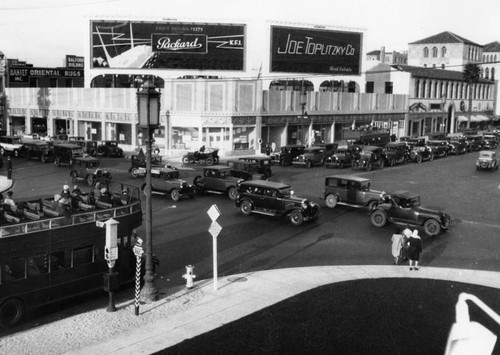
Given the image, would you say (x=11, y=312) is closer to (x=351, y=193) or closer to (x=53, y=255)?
(x=53, y=255)

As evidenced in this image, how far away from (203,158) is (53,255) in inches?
1219

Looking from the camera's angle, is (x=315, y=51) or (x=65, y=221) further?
(x=315, y=51)

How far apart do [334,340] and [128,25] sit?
180ft

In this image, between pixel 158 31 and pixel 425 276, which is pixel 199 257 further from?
pixel 158 31

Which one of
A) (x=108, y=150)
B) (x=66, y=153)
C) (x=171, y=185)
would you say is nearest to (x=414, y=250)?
(x=171, y=185)

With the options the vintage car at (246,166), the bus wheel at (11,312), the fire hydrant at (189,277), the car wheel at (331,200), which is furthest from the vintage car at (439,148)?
the bus wheel at (11,312)

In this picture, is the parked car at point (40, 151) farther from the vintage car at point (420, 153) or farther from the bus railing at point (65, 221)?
the bus railing at point (65, 221)

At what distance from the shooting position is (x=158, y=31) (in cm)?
6134

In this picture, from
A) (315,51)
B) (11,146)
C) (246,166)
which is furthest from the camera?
(315,51)

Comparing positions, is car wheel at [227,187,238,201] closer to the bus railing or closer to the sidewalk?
the sidewalk

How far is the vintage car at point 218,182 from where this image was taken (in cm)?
3019

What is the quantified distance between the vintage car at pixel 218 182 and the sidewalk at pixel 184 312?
12748mm

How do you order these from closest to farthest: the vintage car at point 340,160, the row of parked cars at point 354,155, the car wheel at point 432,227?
the car wheel at point 432,227 < the row of parked cars at point 354,155 < the vintage car at point 340,160

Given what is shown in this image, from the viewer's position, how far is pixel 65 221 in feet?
47.0
